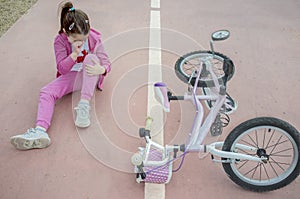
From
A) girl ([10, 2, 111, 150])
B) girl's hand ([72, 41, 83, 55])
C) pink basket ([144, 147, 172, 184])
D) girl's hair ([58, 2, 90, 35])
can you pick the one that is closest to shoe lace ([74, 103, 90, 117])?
girl ([10, 2, 111, 150])

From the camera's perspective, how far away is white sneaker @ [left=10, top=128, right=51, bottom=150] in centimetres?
200

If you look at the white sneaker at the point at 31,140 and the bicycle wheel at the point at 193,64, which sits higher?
the bicycle wheel at the point at 193,64

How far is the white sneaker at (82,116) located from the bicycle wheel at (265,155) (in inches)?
37.2

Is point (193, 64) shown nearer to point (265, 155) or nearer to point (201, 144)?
point (201, 144)

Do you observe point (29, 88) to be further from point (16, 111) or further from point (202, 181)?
point (202, 181)

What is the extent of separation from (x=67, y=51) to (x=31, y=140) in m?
0.66


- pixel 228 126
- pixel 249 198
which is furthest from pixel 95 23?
pixel 249 198

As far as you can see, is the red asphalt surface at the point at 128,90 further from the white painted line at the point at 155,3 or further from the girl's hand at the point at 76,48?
the girl's hand at the point at 76,48

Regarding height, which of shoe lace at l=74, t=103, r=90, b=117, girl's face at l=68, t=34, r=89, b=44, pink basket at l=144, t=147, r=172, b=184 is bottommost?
pink basket at l=144, t=147, r=172, b=184

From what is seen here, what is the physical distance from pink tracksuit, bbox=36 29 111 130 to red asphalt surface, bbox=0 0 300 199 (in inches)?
3.8

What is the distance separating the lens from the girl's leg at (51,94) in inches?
85.1

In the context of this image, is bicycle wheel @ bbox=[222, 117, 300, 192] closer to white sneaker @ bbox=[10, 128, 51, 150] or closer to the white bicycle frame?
the white bicycle frame

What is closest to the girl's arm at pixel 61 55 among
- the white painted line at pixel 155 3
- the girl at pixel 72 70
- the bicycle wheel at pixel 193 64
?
the girl at pixel 72 70

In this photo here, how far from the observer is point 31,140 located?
2014 mm
